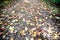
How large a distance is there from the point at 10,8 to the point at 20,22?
4.11ft

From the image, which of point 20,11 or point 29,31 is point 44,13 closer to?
point 20,11

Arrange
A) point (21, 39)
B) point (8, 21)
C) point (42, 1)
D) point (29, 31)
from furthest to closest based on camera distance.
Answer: point (42, 1)
point (8, 21)
point (29, 31)
point (21, 39)

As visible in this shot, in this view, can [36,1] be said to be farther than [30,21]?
Yes

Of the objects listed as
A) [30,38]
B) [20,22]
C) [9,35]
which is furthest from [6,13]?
[30,38]

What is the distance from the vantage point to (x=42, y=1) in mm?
6945

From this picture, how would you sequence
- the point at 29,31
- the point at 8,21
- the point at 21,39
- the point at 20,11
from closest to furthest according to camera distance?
the point at 21,39
the point at 29,31
the point at 8,21
the point at 20,11

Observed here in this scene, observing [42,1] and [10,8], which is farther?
[42,1]

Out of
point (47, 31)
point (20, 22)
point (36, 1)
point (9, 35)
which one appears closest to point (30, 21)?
point (20, 22)

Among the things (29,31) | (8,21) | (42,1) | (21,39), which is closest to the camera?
(21,39)

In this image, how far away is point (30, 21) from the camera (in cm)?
481

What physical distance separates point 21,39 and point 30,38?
12.0 inches

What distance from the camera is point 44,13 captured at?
5.57 m

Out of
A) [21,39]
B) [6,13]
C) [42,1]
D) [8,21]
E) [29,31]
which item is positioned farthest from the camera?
[42,1]

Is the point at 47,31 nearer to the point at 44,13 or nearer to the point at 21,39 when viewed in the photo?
the point at 21,39
